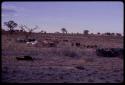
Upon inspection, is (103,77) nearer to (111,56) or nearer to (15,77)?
(15,77)

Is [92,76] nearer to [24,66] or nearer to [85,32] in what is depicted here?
[24,66]

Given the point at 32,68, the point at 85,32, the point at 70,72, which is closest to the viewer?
the point at 70,72

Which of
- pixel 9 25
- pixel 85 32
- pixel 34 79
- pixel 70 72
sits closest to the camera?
pixel 34 79

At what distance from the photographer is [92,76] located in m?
12.0

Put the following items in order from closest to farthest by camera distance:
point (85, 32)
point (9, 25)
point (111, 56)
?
point (111, 56), point (9, 25), point (85, 32)

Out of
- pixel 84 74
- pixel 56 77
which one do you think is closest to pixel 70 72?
pixel 84 74

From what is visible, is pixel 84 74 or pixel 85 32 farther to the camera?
pixel 85 32

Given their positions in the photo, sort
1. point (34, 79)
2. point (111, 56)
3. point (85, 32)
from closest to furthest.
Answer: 1. point (34, 79)
2. point (111, 56)
3. point (85, 32)

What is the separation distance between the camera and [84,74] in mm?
12516

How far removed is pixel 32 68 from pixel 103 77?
364 cm

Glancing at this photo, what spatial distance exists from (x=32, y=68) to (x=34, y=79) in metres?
3.04

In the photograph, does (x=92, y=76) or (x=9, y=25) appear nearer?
Result: (x=92, y=76)

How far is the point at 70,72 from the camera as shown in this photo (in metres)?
13.0

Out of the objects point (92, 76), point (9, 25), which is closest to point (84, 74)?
point (92, 76)
